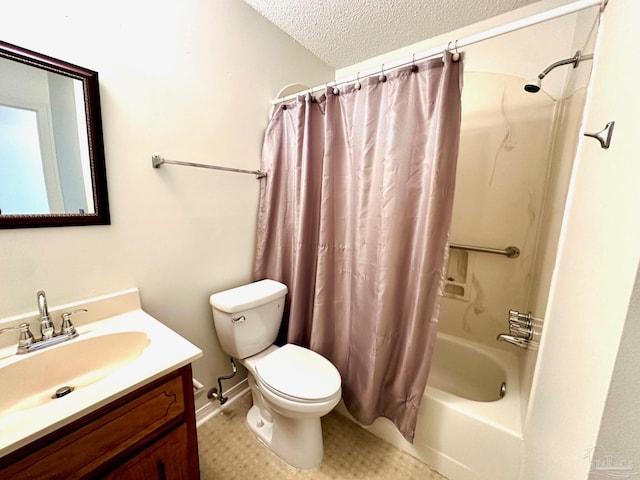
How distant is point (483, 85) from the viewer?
5.20ft

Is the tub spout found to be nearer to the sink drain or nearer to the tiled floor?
the tiled floor

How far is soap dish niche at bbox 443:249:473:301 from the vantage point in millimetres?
1770

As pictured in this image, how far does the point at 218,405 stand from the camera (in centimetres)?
155

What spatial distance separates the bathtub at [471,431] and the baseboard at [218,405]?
2.18 ft

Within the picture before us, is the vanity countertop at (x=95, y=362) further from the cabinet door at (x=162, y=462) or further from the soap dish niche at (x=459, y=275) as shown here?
the soap dish niche at (x=459, y=275)

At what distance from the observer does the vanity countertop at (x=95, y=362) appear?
0.58 metres

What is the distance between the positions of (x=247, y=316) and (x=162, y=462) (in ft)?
2.13

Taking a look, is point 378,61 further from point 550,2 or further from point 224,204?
point 224,204

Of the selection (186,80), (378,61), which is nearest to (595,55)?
(378,61)

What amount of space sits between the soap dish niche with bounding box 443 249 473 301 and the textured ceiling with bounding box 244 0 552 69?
1.42 m

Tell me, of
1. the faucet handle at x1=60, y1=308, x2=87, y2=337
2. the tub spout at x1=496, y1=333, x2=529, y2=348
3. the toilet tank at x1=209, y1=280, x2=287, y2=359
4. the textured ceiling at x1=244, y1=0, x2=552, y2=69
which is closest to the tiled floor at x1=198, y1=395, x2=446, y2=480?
the toilet tank at x1=209, y1=280, x2=287, y2=359

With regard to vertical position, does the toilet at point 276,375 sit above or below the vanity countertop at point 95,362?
below

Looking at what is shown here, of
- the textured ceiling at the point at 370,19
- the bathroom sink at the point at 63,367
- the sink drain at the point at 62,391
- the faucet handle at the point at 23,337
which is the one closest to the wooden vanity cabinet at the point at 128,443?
the bathroom sink at the point at 63,367

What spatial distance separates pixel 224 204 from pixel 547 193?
1.85 metres
